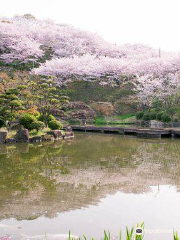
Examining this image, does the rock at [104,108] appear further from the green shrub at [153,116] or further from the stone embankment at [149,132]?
the stone embankment at [149,132]

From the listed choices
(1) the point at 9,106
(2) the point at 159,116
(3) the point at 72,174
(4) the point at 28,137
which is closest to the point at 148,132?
(2) the point at 159,116

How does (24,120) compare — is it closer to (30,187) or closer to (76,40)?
(30,187)

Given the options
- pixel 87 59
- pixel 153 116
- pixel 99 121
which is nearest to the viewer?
pixel 153 116

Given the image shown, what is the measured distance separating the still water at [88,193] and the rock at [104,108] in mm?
16401

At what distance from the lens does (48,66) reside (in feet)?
103

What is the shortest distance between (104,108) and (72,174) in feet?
67.1

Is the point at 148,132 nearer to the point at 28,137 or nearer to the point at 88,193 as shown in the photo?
the point at 28,137

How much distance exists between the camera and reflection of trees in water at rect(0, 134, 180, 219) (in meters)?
6.44

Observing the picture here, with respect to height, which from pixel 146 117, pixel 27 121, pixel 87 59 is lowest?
pixel 146 117

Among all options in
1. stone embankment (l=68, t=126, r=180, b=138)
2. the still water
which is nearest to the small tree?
stone embankment (l=68, t=126, r=180, b=138)

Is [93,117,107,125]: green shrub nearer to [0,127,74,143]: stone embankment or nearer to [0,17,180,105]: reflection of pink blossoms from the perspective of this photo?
[0,17,180,105]: reflection of pink blossoms

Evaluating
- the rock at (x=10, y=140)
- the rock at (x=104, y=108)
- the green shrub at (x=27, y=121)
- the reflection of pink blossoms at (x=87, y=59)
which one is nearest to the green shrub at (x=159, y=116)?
the reflection of pink blossoms at (x=87, y=59)

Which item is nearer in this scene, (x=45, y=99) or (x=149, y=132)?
(x=149, y=132)

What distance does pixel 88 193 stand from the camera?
7.02 meters
